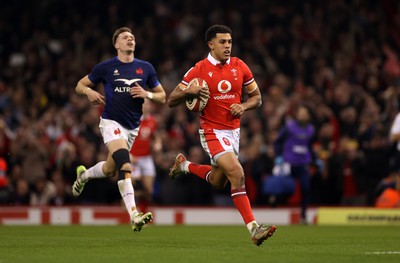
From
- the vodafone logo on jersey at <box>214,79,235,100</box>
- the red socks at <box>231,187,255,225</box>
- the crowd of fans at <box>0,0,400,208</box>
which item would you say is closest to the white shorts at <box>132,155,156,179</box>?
the crowd of fans at <box>0,0,400,208</box>

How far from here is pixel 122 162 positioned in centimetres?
1276

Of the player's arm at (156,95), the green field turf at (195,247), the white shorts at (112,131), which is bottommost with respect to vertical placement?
the green field turf at (195,247)

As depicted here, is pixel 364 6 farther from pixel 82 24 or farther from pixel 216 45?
pixel 216 45

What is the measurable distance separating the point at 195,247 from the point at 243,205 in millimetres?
745

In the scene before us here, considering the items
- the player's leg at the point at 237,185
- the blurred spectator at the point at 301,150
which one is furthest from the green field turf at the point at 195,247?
the blurred spectator at the point at 301,150

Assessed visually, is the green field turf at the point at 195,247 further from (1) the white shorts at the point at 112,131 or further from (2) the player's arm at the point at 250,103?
(2) the player's arm at the point at 250,103

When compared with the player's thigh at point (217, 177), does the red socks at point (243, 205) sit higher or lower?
lower

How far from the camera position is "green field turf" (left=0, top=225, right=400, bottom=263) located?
949cm

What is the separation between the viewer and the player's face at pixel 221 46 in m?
12.0

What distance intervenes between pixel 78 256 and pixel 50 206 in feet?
38.6

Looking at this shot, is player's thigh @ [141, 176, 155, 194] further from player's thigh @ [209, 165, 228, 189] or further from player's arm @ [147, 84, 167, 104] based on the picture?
player's thigh @ [209, 165, 228, 189]

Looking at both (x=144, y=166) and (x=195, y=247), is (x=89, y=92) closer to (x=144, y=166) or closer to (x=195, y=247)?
(x=195, y=247)

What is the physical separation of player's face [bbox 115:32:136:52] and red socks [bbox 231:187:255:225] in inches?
120

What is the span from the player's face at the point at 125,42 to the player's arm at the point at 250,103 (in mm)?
2007
